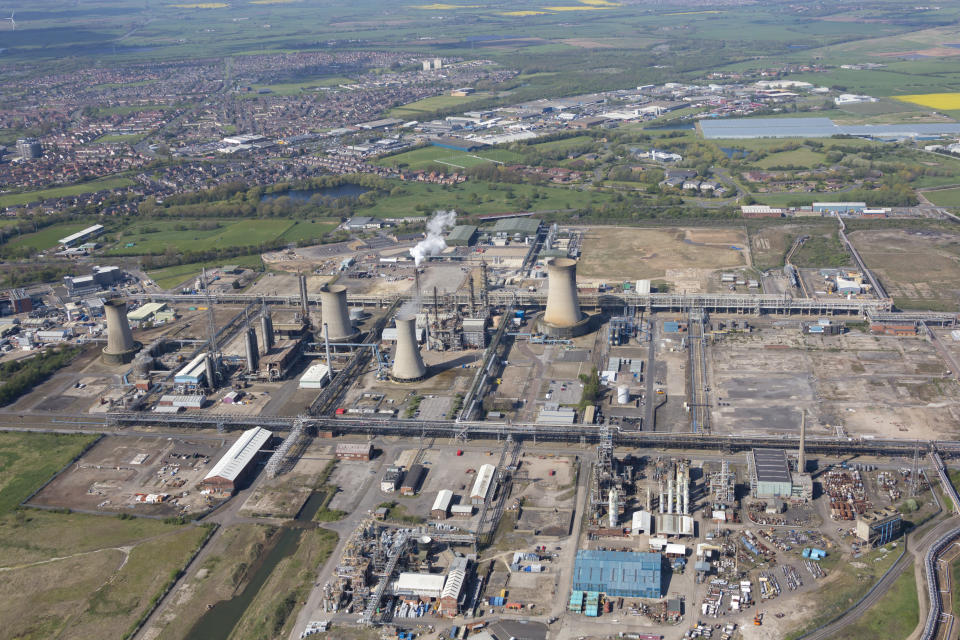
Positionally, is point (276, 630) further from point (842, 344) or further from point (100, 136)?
point (100, 136)

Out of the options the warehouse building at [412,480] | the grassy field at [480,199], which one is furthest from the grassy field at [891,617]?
the grassy field at [480,199]

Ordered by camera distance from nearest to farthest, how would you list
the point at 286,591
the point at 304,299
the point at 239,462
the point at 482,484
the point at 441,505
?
1. the point at 286,591
2. the point at 441,505
3. the point at 482,484
4. the point at 239,462
5. the point at 304,299

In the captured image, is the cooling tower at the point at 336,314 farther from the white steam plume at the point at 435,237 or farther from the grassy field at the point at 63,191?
the grassy field at the point at 63,191

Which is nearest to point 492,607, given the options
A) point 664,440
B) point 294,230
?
point 664,440

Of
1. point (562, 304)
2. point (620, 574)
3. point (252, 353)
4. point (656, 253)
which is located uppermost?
point (562, 304)

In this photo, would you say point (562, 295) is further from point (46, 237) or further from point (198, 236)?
point (46, 237)

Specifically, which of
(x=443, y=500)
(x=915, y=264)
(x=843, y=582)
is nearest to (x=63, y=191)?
(x=443, y=500)
